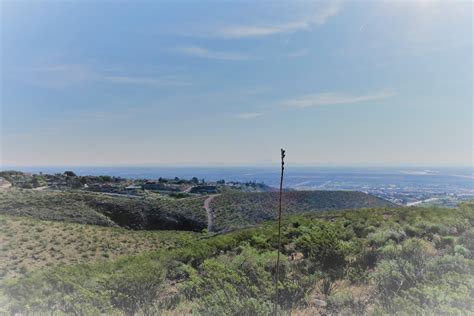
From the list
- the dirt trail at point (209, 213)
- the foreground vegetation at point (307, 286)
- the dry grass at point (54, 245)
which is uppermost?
the foreground vegetation at point (307, 286)

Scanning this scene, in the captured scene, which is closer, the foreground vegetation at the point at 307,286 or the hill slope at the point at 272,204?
the foreground vegetation at the point at 307,286

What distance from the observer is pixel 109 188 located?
189ft

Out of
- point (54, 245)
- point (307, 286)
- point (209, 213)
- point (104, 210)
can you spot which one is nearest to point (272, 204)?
point (209, 213)

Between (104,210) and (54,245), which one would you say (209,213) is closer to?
(104,210)

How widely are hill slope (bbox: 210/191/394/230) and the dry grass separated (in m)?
12.6

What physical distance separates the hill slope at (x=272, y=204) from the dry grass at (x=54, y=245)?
496 inches

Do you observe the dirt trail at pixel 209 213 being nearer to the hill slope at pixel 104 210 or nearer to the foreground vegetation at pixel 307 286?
the hill slope at pixel 104 210

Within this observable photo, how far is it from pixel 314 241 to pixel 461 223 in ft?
11.9

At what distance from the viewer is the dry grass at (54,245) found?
13.2 metres

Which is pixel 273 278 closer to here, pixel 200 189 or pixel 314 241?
pixel 314 241

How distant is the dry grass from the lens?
520 inches

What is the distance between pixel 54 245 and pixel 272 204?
25468 mm

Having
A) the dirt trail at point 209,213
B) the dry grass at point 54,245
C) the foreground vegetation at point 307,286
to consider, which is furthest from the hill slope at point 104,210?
the foreground vegetation at point 307,286

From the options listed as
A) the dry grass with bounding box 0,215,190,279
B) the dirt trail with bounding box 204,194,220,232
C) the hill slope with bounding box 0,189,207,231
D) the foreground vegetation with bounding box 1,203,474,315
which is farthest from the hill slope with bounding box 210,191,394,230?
the foreground vegetation with bounding box 1,203,474,315
